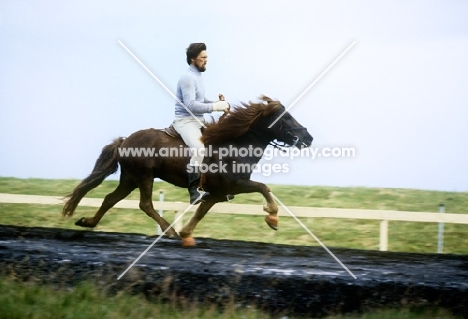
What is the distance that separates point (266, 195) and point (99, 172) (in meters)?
2.56

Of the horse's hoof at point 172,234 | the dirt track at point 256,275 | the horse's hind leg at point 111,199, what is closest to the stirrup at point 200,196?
the dirt track at point 256,275

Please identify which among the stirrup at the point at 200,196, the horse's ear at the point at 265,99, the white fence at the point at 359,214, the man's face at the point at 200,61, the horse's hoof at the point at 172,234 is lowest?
the horse's hoof at the point at 172,234

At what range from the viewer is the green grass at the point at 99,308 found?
6.10 metres

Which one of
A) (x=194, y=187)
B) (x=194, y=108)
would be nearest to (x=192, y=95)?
(x=194, y=108)

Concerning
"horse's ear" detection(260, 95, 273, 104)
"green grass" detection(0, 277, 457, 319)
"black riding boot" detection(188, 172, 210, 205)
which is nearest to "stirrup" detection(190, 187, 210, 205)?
→ "black riding boot" detection(188, 172, 210, 205)

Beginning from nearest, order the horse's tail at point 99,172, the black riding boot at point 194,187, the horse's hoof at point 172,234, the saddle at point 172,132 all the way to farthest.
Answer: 1. the black riding boot at point 194,187
2. the saddle at point 172,132
3. the horse's hoof at point 172,234
4. the horse's tail at point 99,172

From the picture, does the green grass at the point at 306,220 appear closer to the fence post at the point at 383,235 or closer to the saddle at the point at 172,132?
the fence post at the point at 383,235

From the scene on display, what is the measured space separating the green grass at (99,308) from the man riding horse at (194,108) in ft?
9.43

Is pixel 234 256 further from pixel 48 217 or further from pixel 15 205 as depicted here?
pixel 15 205

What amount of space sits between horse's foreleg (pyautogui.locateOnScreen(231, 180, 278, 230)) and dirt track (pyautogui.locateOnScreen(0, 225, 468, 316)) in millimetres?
399

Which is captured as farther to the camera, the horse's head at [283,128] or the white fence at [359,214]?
the white fence at [359,214]

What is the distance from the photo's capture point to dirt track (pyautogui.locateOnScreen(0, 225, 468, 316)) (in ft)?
22.4

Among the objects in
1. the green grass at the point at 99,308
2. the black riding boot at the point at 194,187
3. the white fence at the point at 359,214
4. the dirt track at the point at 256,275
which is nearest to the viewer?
the green grass at the point at 99,308

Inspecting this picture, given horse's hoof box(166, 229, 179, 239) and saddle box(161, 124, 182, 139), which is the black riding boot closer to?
saddle box(161, 124, 182, 139)
